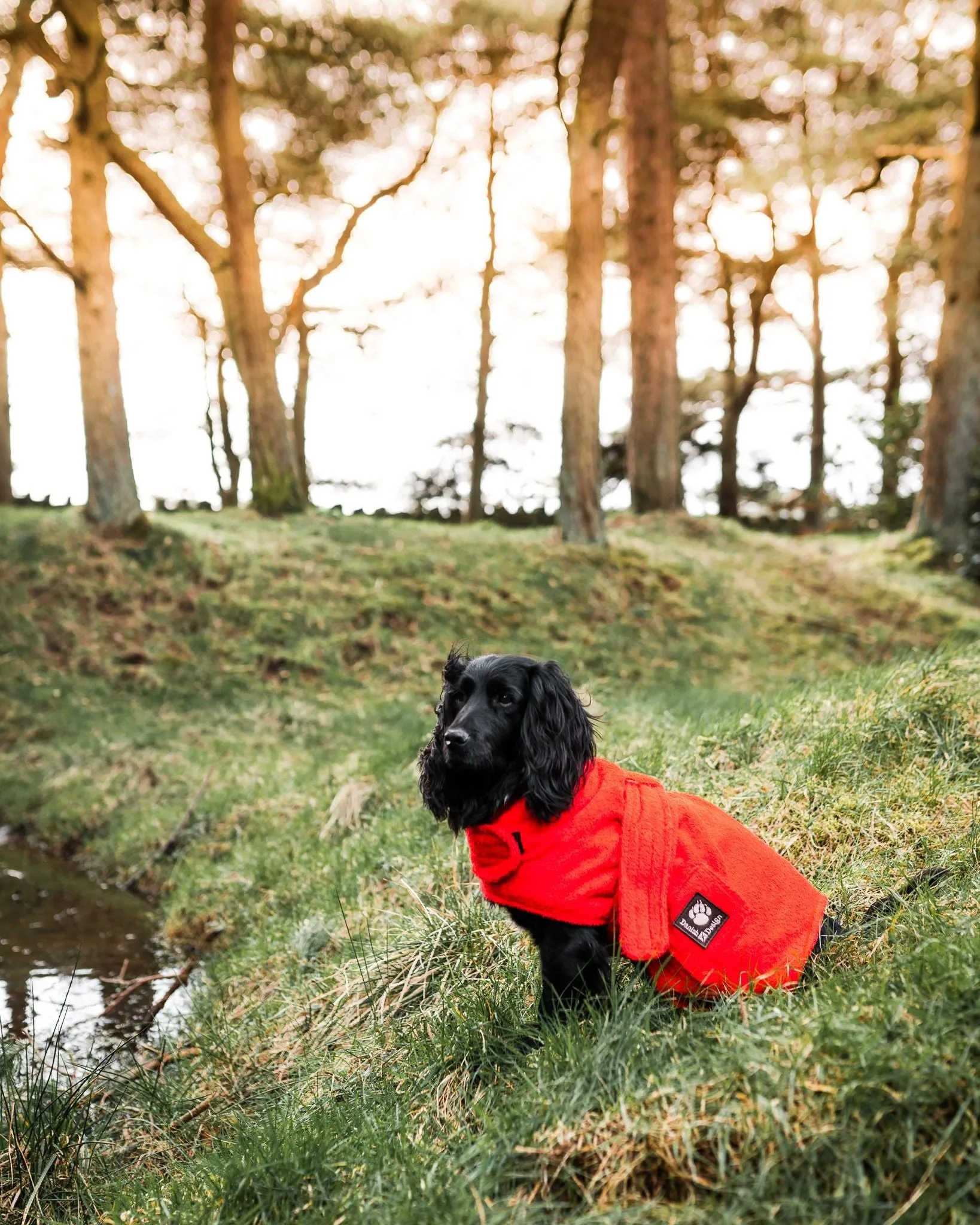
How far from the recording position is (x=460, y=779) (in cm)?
305

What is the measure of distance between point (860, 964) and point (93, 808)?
6.40 m

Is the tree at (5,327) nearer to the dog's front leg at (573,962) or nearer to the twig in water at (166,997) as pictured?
the twig in water at (166,997)

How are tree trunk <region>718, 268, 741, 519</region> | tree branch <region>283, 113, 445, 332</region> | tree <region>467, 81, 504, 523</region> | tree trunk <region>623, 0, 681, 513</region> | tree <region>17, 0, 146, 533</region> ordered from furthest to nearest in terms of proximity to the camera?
tree trunk <region>718, 268, 741, 519</region> → tree <region>467, 81, 504, 523</region> → tree branch <region>283, 113, 445, 332</region> → tree trunk <region>623, 0, 681, 513</region> → tree <region>17, 0, 146, 533</region>

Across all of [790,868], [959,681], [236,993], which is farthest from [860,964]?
[236,993]

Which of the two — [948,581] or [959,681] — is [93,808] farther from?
[948,581]

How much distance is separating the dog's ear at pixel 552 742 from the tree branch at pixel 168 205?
38.7 ft


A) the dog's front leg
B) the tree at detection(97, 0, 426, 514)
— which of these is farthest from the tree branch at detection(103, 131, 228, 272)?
the dog's front leg

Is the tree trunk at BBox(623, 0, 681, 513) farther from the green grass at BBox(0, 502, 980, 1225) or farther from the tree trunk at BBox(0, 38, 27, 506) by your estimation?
the tree trunk at BBox(0, 38, 27, 506)

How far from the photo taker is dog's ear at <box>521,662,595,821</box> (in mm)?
2785

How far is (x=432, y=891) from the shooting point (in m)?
4.45

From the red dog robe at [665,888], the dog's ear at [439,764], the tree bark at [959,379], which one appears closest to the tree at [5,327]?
the dog's ear at [439,764]

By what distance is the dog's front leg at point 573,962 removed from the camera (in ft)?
9.02

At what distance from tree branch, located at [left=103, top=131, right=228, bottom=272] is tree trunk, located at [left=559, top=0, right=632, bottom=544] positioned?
200 inches

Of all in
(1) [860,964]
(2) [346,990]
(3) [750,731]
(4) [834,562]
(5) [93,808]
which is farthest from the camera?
(4) [834,562]
